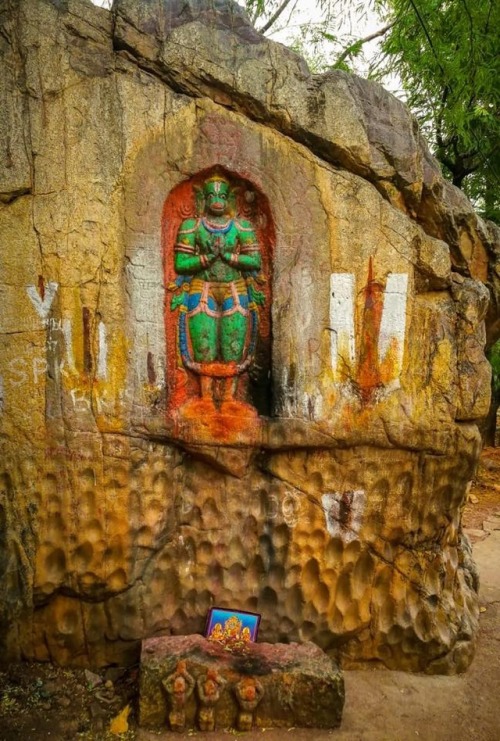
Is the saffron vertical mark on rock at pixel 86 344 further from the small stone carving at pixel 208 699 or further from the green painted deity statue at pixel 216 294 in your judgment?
the small stone carving at pixel 208 699

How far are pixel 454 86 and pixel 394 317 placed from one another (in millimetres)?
3414

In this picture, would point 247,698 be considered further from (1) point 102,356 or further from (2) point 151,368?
(1) point 102,356

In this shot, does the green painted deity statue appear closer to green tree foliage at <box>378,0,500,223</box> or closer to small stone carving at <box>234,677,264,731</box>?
small stone carving at <box>234,677,264,731</box>

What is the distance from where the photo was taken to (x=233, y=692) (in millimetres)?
3609

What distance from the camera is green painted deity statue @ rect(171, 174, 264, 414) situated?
410cm

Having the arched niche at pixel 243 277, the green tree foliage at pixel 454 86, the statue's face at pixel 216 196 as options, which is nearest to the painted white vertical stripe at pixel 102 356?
the arched niche at pixel 243 277

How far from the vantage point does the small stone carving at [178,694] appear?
3.53 m

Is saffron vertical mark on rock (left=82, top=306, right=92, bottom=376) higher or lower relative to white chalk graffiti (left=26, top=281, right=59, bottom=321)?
lower

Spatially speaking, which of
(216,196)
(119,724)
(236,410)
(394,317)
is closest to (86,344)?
(236,410)

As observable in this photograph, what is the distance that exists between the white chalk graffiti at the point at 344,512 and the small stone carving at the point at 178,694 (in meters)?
1.39

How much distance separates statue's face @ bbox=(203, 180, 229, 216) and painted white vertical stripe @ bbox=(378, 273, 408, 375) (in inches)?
51.8

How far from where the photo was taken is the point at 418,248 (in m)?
4.24

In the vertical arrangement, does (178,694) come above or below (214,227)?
below

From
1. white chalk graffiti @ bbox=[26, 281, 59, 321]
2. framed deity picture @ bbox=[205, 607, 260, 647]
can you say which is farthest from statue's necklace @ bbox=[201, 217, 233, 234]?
framed deity picture @ bbox=[205, 607, 260, 647]
